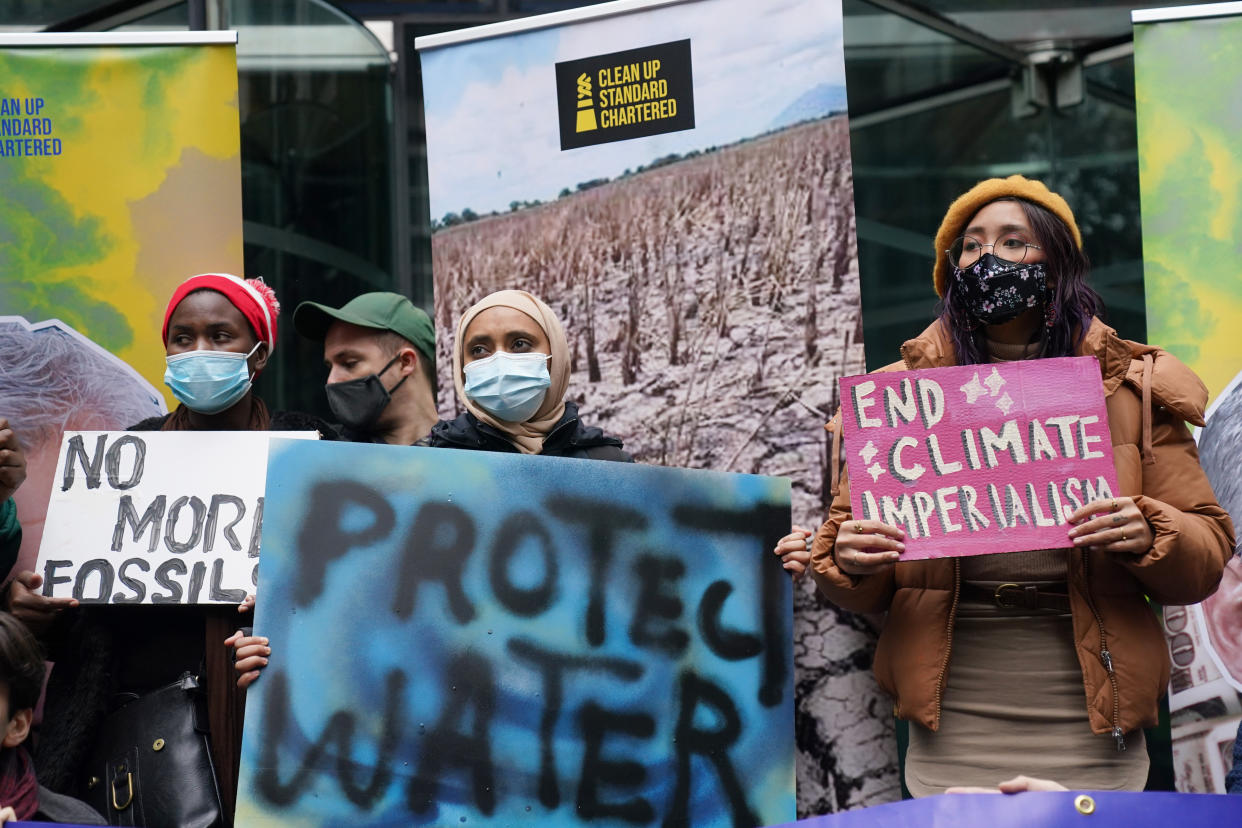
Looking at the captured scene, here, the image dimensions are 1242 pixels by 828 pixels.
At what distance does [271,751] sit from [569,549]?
78 cm

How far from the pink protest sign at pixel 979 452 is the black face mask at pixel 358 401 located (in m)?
1.68

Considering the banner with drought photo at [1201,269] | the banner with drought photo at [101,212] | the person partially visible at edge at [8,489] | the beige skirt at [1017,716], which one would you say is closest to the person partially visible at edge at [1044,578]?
the beige skirt at [1017,716]

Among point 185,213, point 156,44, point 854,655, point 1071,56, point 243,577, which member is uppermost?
point 1071,56

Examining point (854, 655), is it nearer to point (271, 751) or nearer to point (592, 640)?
point (592, 640)

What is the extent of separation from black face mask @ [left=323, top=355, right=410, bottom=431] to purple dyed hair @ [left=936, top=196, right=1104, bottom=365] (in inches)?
69.8

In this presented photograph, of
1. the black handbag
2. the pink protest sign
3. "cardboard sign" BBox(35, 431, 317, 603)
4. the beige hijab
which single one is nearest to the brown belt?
the pink protest sign

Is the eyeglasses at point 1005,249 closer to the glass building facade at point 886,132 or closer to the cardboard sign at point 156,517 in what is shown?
the cardboard sign at point 156,517

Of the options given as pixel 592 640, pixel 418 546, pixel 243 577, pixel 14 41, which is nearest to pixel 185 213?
pixel 14 41

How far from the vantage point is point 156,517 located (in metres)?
3.63

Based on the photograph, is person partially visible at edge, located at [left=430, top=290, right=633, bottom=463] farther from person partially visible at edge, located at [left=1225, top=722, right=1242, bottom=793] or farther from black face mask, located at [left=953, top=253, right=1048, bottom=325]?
person partially visible at edge, located at [left=1225, top=722, right=1242, bottom=793]

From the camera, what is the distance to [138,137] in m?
4.59

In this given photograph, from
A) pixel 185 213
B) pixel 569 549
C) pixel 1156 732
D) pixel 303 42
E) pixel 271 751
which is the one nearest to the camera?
pixel 271 751

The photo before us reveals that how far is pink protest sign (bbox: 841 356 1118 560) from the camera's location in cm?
302

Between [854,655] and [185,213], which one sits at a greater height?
[185,213]
